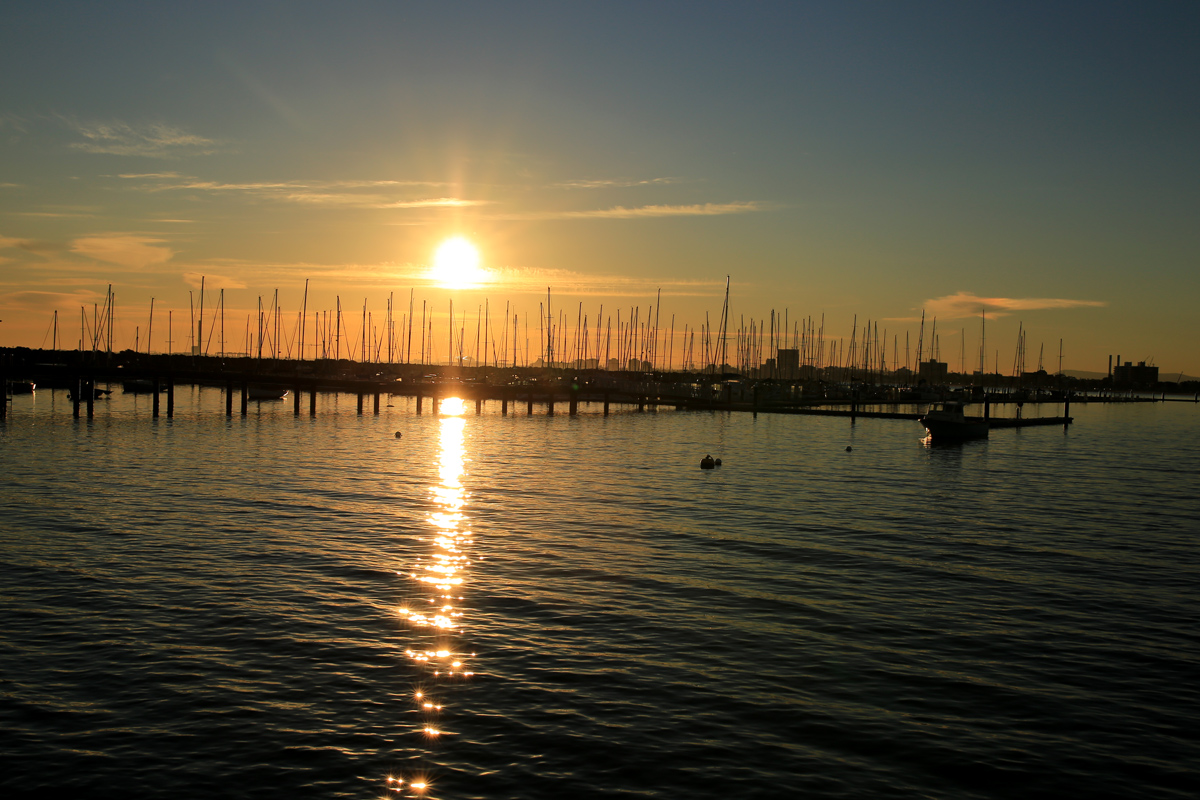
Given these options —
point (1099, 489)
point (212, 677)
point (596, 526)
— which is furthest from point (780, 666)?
point (1099, 489)

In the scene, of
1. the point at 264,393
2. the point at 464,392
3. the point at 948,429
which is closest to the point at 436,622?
the point at 948,429

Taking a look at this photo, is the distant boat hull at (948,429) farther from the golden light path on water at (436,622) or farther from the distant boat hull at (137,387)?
the distant boat hull at (137,387)

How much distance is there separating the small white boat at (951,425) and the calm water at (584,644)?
1726 inches

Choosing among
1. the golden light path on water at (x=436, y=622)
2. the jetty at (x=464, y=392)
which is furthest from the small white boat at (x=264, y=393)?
the golden light path on water at (x=436, y=622)

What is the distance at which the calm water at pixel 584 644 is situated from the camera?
11.7 meters

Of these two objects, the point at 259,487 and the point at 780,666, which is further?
the point at 259,487

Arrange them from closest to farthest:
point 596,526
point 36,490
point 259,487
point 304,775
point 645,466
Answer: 1. point 304,775
2. point 596,526
3. point 36,490
4. point 259,487
5. point 645,466

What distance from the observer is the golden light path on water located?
12492 mm

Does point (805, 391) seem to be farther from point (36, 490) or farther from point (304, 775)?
point (304, 775)

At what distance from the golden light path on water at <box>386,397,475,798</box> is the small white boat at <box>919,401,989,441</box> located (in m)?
62.5

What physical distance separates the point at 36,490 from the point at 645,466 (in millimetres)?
32465

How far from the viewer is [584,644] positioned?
1669 cm

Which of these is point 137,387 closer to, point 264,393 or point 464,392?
point 264,393

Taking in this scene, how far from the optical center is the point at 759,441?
76.9m
